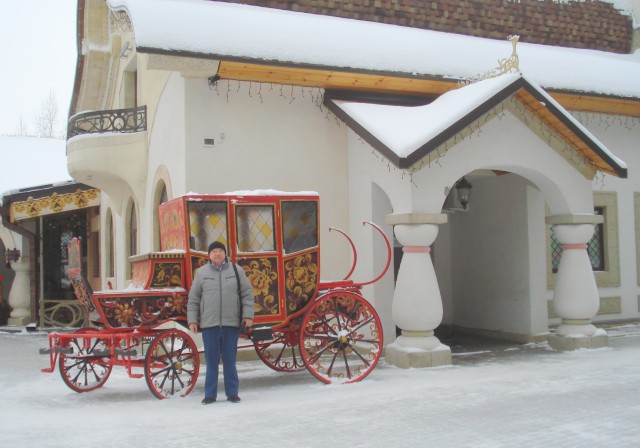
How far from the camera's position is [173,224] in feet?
29.6

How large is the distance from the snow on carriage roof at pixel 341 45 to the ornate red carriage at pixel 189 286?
3007mm

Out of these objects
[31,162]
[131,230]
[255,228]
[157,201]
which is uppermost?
[31,162]

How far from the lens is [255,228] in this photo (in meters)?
8.95

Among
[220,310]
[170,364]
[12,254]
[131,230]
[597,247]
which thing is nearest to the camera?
[220,310]

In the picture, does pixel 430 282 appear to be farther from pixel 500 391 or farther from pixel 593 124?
pixel 593 124

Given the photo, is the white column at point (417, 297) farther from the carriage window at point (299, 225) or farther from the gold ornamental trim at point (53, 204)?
the gold ornamental trim at point (53, 204)

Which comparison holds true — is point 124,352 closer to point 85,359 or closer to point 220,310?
point 85,359

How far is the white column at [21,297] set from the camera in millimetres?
19031

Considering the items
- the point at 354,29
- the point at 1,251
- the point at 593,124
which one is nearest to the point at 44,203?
the point at 1,251

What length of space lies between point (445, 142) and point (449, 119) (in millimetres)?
327

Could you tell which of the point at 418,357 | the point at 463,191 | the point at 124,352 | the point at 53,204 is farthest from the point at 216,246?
the point at 53,204

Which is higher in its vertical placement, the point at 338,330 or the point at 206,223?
the point at 206,223

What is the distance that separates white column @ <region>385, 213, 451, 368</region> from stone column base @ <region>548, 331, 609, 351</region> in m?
2.49

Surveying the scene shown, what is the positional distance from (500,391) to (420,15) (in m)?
8.85
